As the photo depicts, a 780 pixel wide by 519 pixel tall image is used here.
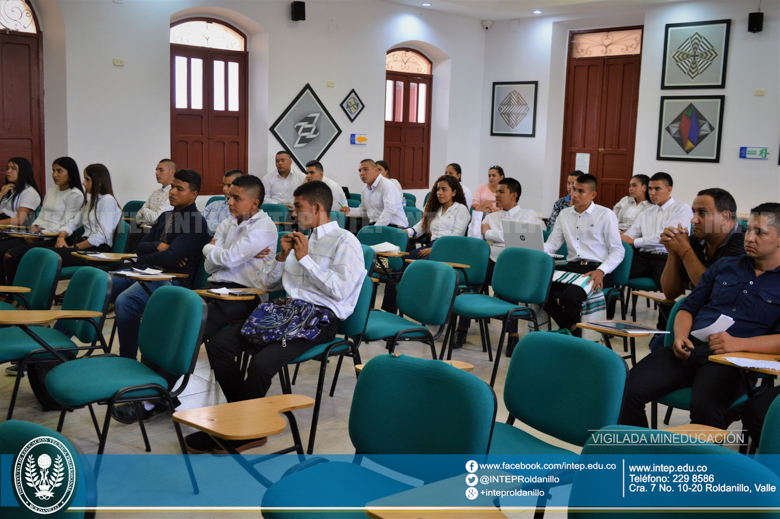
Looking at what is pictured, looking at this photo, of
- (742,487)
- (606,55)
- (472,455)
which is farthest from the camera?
(606,55)

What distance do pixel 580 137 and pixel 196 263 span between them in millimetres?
8593

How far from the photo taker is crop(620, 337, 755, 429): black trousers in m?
2.88

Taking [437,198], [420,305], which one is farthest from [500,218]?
[420,305]

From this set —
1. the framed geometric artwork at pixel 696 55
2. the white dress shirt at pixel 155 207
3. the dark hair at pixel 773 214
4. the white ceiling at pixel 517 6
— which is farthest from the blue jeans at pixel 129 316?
the framed geometric artwork at pixel 696 55

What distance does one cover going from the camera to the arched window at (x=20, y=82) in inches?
299

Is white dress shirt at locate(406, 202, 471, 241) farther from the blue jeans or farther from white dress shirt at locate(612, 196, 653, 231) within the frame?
the blue jeans

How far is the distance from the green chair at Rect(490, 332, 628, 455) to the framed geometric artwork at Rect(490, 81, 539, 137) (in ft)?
31.1

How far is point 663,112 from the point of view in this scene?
999 centimetres

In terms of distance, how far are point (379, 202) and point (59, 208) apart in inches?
134

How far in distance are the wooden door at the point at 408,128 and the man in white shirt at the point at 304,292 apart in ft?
25.6

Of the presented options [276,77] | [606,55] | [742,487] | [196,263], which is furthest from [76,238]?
[606,55]

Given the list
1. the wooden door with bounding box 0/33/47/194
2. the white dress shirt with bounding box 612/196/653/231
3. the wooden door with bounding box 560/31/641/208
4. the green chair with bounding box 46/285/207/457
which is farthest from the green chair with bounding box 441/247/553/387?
the wooden door with bounding box 560/31/641/208

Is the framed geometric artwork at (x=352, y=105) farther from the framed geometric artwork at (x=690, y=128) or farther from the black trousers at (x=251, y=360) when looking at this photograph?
the black trousers at (x=251, y=360)

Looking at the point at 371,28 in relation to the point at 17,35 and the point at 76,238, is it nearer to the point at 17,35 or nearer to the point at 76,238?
the point at 17,35
